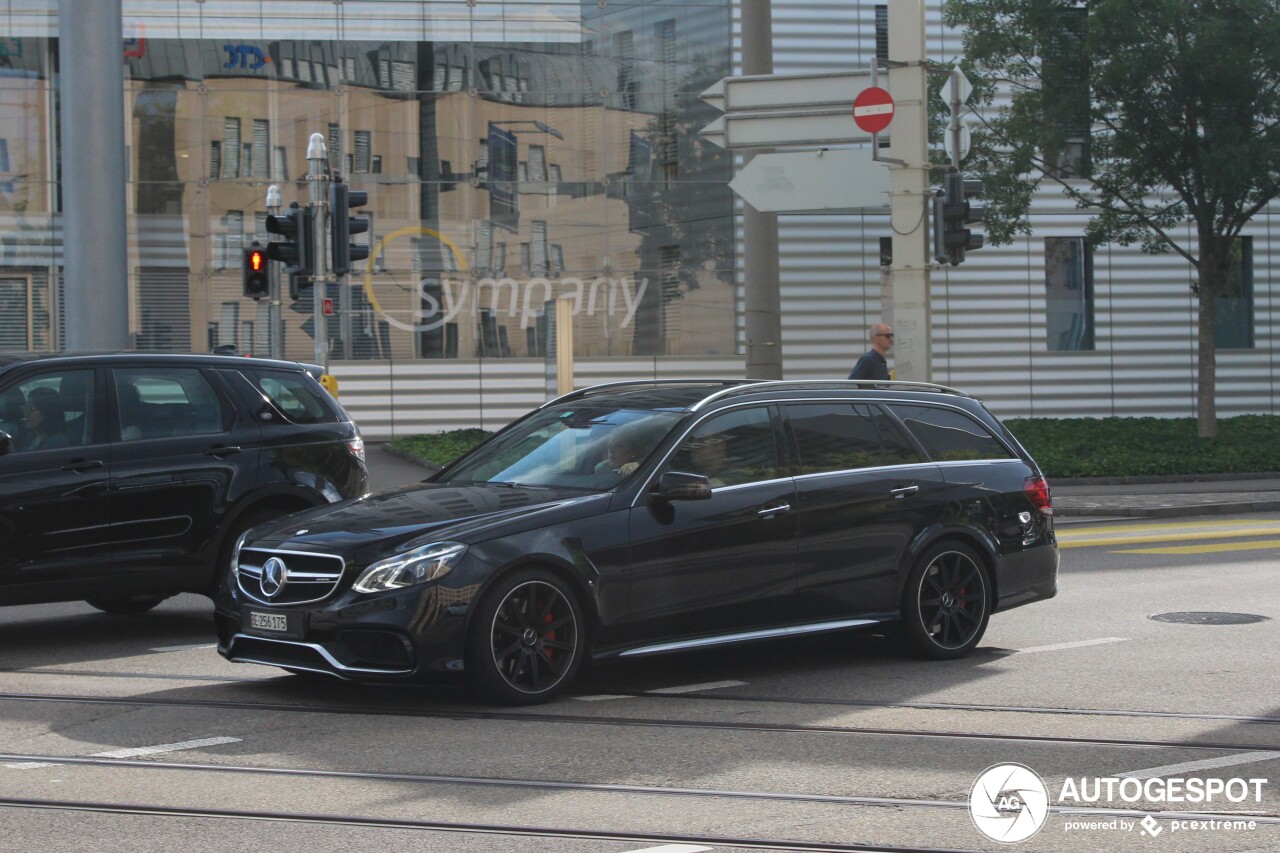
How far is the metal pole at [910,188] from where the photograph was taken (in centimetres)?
1617

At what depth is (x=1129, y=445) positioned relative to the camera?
83.9 ft

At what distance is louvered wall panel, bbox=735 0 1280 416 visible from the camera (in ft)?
96.1

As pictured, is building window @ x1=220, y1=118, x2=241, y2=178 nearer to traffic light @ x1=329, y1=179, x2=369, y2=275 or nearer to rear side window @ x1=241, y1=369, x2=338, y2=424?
traffic light @ x1=329, y1=179, x2=369, y2=275

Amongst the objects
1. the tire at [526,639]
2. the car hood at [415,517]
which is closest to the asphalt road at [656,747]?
the tire at [526,639]

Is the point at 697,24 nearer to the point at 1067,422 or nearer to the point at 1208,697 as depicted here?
the point at 1067,422

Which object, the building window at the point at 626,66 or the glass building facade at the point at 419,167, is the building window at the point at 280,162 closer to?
the glass building facade at the point at 419,167

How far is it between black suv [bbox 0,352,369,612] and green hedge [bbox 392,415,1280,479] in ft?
37.2

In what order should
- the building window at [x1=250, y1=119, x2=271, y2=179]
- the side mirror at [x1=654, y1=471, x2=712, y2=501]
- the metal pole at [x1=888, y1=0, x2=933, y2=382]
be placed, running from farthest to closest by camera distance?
the building window at [x1=250, y1=119, x2=271, y2=179] → the metal pole at [x1=888, y1=0, x2=933, y2=382] → the side mirror at [x1=654, y1=471, x2=712, y2=501]

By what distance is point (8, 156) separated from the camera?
27.2 meters

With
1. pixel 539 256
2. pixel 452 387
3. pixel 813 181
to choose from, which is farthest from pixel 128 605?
pixel 539 256

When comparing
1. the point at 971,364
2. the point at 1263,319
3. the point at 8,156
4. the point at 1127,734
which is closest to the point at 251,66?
the point at 8,156

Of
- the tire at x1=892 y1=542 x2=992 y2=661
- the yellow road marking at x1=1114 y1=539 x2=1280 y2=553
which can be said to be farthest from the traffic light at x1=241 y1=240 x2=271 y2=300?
the tire at x1=892 y1=542 x2=992 y2=661

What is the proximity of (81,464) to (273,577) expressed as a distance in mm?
2434

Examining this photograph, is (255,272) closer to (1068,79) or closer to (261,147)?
(261,147)
